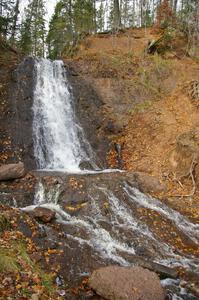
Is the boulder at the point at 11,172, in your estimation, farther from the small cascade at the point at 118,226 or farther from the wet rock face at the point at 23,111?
the wet rock face at the point at 23,111

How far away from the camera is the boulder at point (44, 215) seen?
9500 mm

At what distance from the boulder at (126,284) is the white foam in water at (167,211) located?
360 centimetres

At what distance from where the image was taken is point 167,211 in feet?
38.3

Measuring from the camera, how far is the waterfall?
16125 mm

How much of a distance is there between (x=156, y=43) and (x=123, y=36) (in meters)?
6.04

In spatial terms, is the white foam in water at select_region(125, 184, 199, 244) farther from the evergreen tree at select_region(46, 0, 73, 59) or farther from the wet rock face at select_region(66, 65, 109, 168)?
the evergreen tree at select_region(46, 0, 73, 59)

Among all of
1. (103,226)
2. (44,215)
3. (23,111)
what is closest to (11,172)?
(44,215)

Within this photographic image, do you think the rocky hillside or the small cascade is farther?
the rocky hillside

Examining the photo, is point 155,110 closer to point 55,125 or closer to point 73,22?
point 55,125

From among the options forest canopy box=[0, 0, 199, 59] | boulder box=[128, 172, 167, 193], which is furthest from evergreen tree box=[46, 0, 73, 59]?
boulder box=[128, 172, 167, 193]

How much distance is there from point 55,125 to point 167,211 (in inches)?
329

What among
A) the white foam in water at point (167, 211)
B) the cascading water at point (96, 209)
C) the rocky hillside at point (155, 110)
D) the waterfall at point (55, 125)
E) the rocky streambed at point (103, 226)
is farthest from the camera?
the waterfall at point (55, 125)

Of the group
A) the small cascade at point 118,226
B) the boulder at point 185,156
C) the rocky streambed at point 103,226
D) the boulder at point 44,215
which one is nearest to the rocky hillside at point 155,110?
the boulder at point 185,156

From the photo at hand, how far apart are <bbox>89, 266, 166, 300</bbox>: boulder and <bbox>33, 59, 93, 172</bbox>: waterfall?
8104 mm
